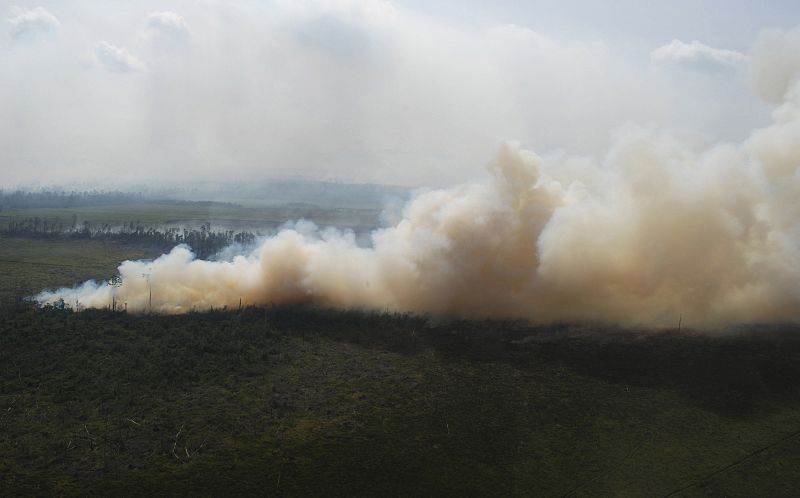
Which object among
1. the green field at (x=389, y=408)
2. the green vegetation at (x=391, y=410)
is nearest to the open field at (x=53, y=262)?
the green field at (x=389, y=408)

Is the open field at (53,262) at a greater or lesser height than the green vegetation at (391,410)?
greater

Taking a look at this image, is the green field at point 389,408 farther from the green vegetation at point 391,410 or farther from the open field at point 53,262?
the open field at point 53,262

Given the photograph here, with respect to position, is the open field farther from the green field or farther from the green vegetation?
the green vegetation

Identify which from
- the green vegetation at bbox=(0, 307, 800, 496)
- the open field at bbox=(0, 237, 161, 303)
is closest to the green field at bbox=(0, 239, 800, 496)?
the green vegetation at bbox=(0, 307, 800, 496)

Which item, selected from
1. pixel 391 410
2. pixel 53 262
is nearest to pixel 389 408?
pixel 391 410

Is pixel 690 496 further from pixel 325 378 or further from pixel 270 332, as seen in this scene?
pixel 270 332

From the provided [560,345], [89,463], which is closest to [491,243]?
[560,345]

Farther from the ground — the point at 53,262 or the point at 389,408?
the point at 53,262

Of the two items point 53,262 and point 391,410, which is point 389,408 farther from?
point 53,262
